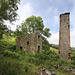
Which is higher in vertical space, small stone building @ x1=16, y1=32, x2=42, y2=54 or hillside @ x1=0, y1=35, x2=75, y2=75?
small stone building @ x1=16, y1=32, x2=42, y2=54

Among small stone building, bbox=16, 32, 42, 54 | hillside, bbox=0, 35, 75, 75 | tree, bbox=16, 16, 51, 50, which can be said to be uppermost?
tree, bbox=16, 16, 51, 50

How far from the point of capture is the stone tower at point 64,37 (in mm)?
7186

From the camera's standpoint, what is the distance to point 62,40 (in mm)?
7496

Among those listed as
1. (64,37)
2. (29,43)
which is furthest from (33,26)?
(64,37)

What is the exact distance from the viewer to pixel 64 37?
744cm

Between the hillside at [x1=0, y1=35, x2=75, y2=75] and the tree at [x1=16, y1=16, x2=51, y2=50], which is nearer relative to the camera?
the hillside at [x1=0, y1=35, x2=75, y2=75]

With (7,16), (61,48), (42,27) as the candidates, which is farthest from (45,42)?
(7,16)

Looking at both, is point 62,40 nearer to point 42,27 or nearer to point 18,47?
point 18,47

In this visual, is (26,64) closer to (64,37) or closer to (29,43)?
(64,37)

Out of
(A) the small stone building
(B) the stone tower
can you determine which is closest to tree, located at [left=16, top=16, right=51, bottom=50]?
(A) the small stone building

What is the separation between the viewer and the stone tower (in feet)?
23.6

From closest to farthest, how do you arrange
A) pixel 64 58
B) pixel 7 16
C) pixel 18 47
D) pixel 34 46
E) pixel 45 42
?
pixel 64 58 < pixel 7 16 < pixel 34 46 < pixel 18 47 < pixel 45 42

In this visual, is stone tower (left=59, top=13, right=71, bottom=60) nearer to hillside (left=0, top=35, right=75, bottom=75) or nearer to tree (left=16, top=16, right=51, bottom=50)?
hillside (left=0, top=35, right=75, bottom=75)

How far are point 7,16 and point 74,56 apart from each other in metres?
9.62
